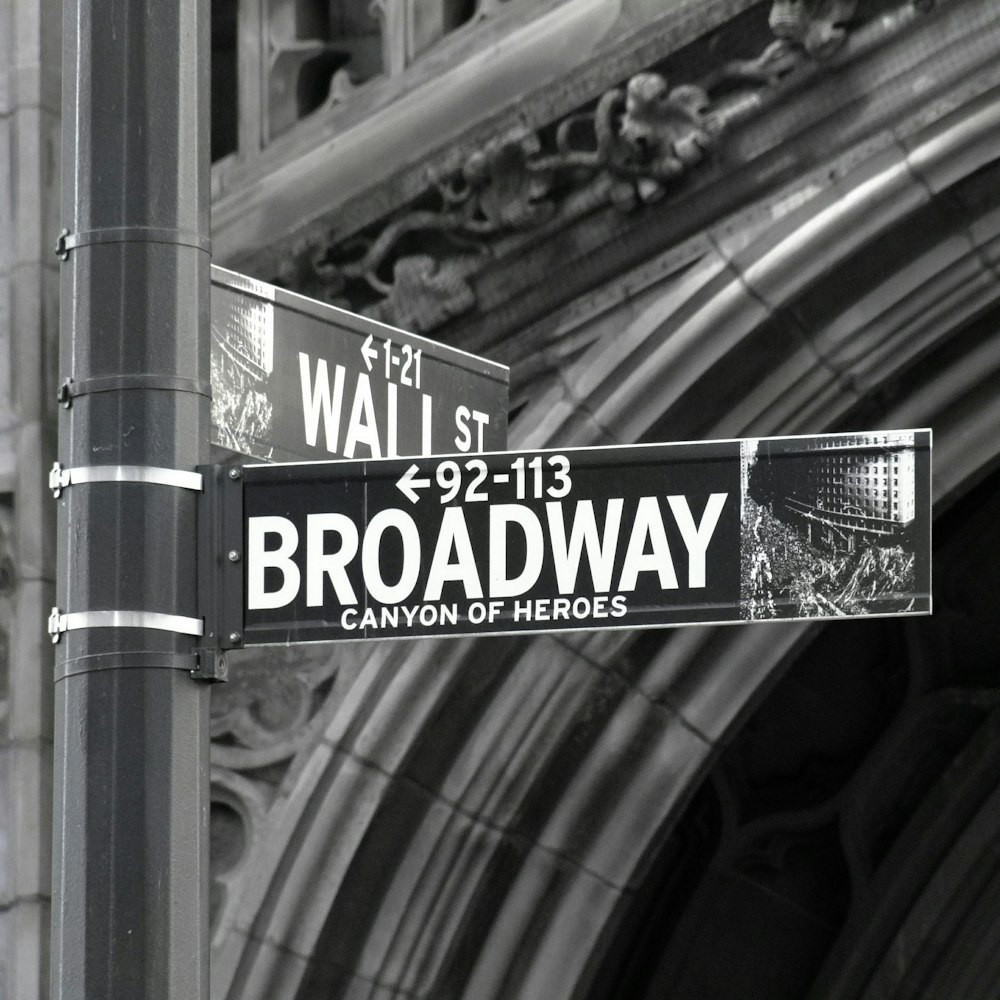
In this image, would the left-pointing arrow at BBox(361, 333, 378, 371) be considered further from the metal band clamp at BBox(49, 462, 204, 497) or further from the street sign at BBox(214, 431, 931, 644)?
the metal band clamp at BBox(49, 462, 204, 497)

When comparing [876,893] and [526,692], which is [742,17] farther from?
[876,893]

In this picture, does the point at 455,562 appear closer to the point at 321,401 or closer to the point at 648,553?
the point at 648,553

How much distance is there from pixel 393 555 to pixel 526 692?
9.66ft

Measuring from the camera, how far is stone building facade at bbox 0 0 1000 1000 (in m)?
5.91

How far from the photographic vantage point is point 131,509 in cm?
316

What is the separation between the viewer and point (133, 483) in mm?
3170

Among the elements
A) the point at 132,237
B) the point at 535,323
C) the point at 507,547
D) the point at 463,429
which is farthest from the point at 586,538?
the point at 535,323

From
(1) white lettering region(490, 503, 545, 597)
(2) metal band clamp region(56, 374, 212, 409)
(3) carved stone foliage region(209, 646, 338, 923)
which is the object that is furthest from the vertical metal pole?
(3) carved stone foliage region(209, 646, 338, 923)

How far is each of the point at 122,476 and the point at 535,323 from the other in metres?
3.09

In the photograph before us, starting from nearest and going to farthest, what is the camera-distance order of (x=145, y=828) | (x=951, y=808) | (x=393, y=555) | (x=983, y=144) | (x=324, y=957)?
(x=145, y=828), (x=393, y=555), (x=983, y=144), (x=324, y=957), (x=951, y=808)

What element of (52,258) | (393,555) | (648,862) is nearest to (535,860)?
(648,862)

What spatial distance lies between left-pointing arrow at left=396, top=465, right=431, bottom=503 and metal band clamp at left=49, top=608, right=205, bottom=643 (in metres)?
0.37

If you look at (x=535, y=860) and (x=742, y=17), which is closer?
(x=742, y=17)

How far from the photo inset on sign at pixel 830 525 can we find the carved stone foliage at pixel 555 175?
2.75 m
